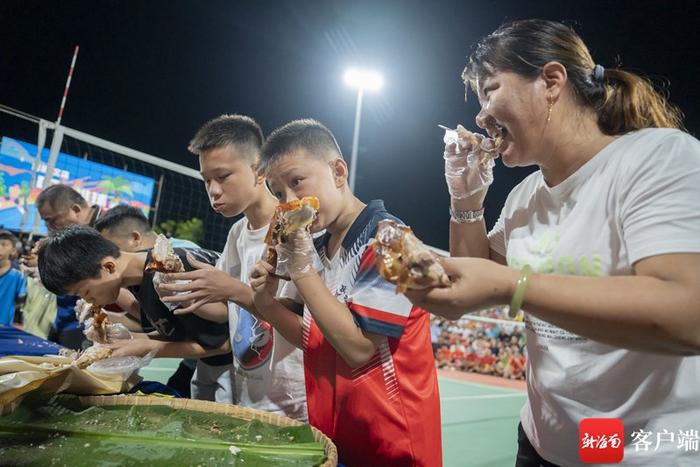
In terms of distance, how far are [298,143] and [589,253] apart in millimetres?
1204

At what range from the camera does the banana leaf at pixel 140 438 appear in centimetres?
114

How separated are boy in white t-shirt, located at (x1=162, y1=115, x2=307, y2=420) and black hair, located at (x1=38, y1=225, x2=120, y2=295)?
0.64 m

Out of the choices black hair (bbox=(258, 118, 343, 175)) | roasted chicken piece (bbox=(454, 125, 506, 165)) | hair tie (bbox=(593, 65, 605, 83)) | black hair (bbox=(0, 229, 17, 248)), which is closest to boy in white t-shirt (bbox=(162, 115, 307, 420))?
black hair (bbox=(258, 118, 343, 175))

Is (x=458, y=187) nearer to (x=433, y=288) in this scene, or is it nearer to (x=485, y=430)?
(x=433, y=288)

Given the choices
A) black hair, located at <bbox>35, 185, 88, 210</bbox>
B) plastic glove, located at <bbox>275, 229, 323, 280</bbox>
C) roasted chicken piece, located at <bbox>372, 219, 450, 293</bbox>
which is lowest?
black hair, located at <bbox>35, 185, 88, 210</bbox>

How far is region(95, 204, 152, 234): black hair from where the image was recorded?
3.68 m

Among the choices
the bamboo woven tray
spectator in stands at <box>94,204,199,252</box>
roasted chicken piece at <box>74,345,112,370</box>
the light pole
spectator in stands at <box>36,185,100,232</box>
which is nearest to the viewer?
the bamboo woven tray

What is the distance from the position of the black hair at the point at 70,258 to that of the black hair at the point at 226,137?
2.40 ft

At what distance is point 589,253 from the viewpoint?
127 centimetres

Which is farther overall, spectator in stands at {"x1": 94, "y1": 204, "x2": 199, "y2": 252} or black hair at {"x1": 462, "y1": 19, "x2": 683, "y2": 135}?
spectator in stands at {"x1": 94, "y1": 204, "x2": 199, "y2": 252}

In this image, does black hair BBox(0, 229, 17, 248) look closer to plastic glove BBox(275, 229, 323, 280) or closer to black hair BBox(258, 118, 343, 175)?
black hair BBox(258, 118, 343, 175)

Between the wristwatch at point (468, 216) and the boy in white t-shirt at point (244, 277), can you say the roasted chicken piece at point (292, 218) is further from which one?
the wristwatch at point (468, 216)

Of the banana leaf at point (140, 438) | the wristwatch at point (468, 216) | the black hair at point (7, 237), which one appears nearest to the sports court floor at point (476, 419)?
the black hair at point (7, 237)

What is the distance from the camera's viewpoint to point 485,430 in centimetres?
645
